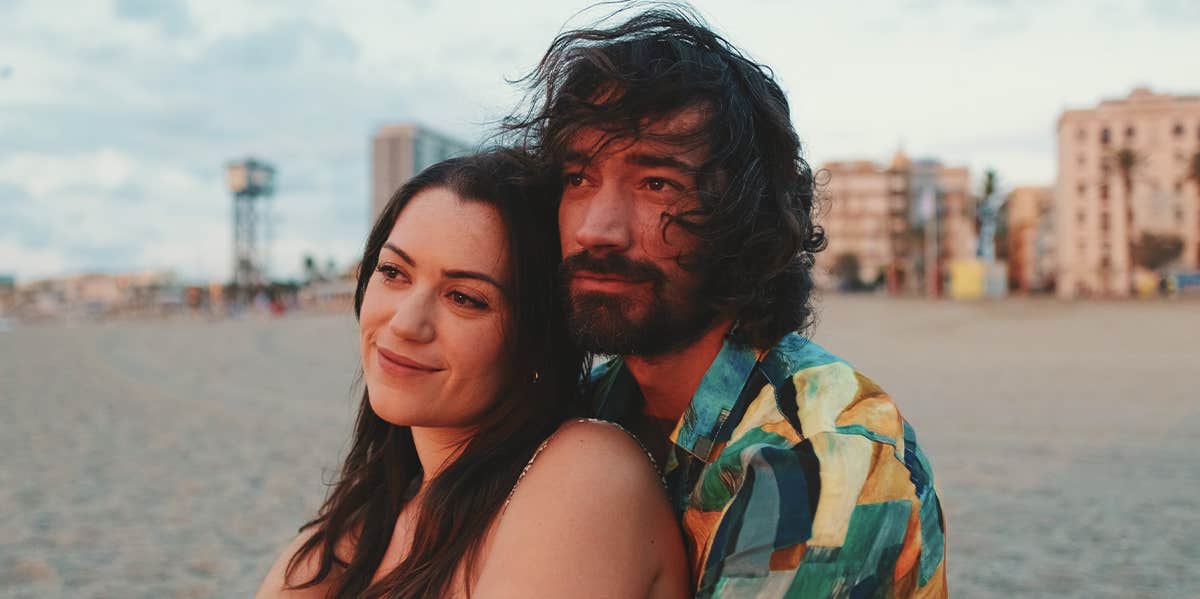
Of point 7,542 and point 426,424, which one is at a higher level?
point 426,424

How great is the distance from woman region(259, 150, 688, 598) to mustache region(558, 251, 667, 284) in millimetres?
92

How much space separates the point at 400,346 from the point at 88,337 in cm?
4349

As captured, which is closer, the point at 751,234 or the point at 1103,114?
the point at 751,234

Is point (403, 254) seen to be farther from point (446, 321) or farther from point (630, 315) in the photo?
point (630, 315)

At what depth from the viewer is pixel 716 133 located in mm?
2645

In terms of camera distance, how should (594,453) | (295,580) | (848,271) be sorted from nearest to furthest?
(594,453) < (295,580) < (848,271)

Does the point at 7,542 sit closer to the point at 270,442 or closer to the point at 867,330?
the point at 270,442

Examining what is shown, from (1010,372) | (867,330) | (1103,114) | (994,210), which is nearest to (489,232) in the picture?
(1010,372)

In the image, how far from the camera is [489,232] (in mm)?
2514

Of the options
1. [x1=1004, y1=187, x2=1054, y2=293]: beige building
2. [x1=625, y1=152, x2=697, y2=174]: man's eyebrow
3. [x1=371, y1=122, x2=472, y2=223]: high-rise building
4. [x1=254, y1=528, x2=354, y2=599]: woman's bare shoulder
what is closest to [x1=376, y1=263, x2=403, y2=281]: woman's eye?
[x1=625, y1=152, x2=697, y2=174]: man's eyebrow

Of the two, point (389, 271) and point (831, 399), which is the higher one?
point (389, 271)

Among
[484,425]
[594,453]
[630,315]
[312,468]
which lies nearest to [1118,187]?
[312,468]

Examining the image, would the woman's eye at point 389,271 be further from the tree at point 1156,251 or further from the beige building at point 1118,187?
the beige building at point 1118,187

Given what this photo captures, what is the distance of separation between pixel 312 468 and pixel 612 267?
831cm
